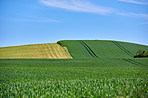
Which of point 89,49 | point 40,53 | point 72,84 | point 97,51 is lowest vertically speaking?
point 40,53

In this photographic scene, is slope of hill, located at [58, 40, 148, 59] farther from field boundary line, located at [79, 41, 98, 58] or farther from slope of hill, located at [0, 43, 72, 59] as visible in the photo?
slope of hill, located at [0, 43, 72, 59]

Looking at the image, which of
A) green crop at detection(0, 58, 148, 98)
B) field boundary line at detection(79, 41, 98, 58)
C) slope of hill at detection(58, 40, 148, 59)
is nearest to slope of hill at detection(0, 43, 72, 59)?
slope of hill at detection(58, 40, 148, 59)

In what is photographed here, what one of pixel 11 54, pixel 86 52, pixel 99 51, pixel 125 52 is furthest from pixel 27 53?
pixel 125 52

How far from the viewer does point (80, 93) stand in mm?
12609

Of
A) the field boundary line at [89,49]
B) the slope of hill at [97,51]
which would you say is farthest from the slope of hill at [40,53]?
the field boundary line at [89,49]

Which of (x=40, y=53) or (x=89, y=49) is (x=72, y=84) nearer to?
(x=40, y=53)

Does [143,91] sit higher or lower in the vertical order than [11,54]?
higher

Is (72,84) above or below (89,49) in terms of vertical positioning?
above

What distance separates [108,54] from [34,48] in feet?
72.2

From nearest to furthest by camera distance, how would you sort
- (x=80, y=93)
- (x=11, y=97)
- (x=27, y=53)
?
(x=11, y=97)
(x=80, y=93)
(x=27, y=53)

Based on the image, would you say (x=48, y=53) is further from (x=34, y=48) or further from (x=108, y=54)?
(x=108, y=54)

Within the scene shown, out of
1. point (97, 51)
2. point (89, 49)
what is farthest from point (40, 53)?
point (97, 51)

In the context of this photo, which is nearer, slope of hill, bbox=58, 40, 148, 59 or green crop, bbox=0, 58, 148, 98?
green crop, bbox=0, 58, 148, 98

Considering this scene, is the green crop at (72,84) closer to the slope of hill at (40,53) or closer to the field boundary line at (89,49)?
the slope of hill at (40,53)
